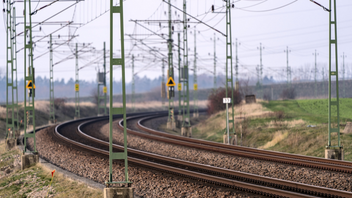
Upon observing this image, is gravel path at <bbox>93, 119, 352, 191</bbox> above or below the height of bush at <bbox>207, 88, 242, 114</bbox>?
below

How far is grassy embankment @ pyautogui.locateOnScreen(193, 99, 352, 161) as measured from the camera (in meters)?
22.2

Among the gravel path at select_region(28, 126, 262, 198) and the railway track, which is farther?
the gravel path at select_region(28, 126, 262, 198)

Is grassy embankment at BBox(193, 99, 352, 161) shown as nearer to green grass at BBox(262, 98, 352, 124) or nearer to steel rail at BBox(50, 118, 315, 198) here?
green grass at BBox(262, 98, 352, 124)

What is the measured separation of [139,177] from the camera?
1402cm

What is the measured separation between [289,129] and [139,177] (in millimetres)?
15338

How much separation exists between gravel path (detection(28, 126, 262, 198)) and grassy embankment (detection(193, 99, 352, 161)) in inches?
413

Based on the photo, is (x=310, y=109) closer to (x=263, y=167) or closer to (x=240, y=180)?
(x=263, y=167)

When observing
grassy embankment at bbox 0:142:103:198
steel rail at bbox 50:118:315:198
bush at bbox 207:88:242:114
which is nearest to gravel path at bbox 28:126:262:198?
A: steel rail at bbox 50:118:315:198

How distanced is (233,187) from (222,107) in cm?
3643

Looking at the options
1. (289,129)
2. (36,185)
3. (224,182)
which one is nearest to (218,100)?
(289,129)

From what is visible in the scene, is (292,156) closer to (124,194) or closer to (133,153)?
(133,153)

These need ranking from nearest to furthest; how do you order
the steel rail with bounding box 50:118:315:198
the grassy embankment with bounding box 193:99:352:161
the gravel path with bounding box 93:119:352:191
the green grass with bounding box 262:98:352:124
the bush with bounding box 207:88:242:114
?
the steel rail with bounding box 50:118:315:198 < the gravel path with bounding box 93:119:352:191 < the grassy embankment with bounding box 193:99:352:161 < the green grass with bounding box 262:98:352:124 < the bush with bounding box 207:88:242:114

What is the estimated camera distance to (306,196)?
10.5 m

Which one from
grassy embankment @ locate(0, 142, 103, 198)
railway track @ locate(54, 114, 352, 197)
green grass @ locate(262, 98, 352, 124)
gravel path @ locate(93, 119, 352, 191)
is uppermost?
green grass @ locate(262, 98, 352, 124)
